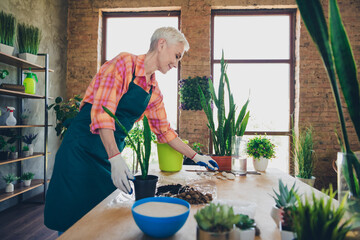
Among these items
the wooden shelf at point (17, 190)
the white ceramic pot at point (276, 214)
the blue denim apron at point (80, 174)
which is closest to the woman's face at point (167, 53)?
the blue denim apron at point (80, 174)

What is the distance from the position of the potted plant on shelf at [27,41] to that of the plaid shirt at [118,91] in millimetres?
2408

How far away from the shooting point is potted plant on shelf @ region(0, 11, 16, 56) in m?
2.62

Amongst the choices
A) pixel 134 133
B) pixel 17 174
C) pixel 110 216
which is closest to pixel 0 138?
pixel 17 174

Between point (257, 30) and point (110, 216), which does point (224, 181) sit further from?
point (257, 30)

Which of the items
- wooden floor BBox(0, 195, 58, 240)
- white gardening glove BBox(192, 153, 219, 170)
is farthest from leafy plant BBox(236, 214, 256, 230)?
wooden floor BBox(0, 195, 58, 240)

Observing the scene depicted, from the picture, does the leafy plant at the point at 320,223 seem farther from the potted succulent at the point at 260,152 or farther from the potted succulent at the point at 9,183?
the potted succulent at the point at 9,183

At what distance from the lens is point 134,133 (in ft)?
12.0

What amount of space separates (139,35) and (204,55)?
1397 mm

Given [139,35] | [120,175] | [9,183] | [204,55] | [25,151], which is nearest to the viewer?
[120,175]

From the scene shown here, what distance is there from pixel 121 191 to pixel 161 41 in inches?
35.5

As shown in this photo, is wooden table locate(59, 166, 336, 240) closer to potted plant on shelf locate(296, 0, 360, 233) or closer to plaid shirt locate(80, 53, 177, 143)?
potted plant on shelf locate(296, 0, 360, 233)

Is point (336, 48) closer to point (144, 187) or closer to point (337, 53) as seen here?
point (337, 53)

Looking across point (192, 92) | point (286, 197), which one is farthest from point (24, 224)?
point (286, 197)

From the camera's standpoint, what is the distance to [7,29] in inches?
106
